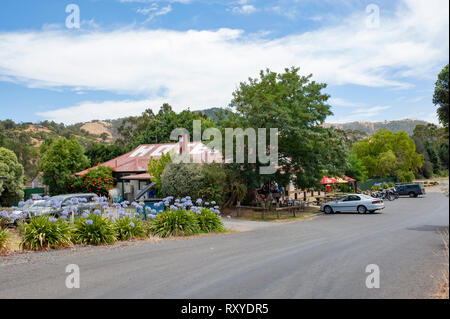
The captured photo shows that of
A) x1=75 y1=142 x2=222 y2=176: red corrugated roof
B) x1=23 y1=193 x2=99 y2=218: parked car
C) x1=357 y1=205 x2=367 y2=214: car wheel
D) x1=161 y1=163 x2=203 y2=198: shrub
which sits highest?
x1=75 y1=142 x2=222 y2=176: red corrugated roof

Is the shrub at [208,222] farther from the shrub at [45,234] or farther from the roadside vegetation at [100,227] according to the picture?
the shrub at [45,234]

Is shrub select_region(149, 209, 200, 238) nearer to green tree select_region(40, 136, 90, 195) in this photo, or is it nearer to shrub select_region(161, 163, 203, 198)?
shrub select_region(161, 163, 203, 198)

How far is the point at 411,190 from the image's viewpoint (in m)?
40.7

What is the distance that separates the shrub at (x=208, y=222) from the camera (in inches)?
633

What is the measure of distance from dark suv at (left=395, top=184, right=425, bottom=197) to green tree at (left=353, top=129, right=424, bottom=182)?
12599 millimetres

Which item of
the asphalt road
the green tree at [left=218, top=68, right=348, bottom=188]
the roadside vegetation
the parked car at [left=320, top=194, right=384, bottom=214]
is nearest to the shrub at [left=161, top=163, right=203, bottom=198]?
the green tree at [left=218, top=68, right=348, bottom=188]

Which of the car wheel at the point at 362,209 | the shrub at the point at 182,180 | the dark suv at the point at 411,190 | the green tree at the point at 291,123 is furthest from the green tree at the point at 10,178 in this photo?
the dark suv at the point at 411,190

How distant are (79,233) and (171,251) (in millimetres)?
3503

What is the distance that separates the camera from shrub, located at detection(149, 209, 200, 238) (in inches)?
577

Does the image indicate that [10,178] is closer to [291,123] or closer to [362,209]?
[291,123]

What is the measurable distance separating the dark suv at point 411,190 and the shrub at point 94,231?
36703 mm

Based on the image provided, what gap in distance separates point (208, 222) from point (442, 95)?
10.9 meters
